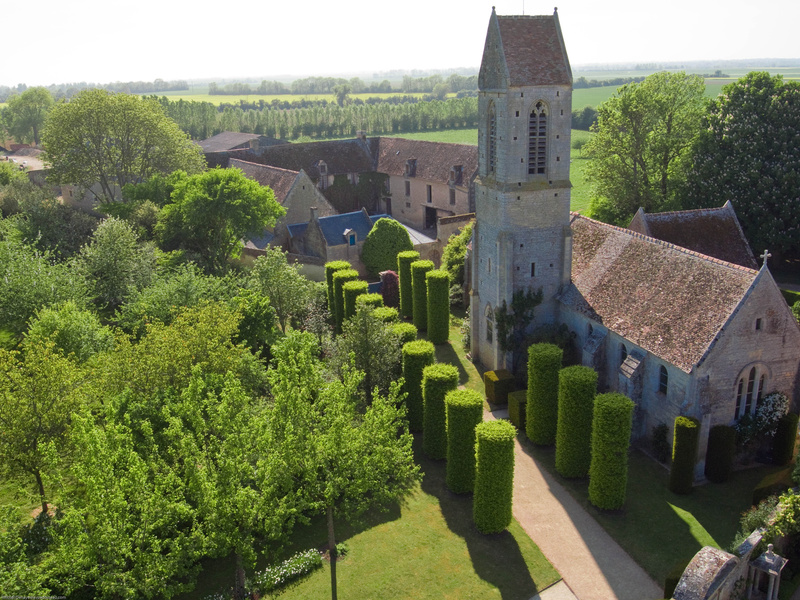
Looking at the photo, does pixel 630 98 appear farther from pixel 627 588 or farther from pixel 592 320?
pixel 627 588

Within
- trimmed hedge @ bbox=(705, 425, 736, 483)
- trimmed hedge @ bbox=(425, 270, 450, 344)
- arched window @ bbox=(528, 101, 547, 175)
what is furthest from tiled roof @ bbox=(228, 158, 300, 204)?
trimmed hedge @ bbox=(705, 425, 736, 483)

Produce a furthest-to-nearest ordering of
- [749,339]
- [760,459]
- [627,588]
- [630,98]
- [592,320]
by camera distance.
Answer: [630,98]
[592,320]
[760,459]
[749,339]
[627,588]

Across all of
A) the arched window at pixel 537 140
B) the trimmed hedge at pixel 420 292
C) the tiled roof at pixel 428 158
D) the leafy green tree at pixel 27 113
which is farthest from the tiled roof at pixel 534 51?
the leafy green tree at pixel 27 113

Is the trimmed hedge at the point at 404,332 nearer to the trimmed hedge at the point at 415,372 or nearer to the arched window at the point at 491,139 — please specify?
the trimmed hedge at the point at 415,372

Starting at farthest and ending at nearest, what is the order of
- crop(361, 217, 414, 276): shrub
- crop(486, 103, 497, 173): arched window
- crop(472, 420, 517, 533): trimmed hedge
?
crop(361, 217, 414, 276): shrub → crop(486, 103, 497, 173): arched window → crop(472, 420, 517, 533): trimmed hedge

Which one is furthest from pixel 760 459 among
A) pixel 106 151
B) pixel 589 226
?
pixel 106 151

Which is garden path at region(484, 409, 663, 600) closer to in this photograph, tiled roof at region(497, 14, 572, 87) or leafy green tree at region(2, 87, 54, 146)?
tiled roof at region(497, 14, 572, 87)

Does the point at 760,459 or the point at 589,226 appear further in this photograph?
the point at 589,226

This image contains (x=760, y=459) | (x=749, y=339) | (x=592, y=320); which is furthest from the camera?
(x=592, y=320)
